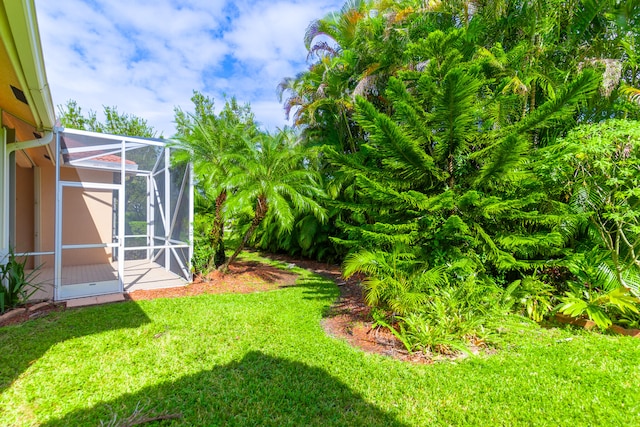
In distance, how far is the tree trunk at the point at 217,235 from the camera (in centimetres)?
758

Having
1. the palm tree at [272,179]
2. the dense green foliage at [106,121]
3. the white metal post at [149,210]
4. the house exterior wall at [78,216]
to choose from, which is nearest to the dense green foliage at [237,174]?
the palm tree at [272,179]

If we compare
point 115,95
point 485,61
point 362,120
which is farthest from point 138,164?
point 115,95

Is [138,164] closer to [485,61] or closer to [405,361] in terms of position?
[405,361]

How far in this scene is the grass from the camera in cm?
261

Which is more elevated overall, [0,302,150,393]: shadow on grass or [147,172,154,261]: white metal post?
[147,172,154,261]: white metal post

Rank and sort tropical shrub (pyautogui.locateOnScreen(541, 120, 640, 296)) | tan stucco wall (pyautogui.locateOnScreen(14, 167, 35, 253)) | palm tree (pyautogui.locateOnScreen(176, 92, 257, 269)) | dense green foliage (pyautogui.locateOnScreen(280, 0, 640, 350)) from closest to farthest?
tropical shrub (pyautogui.locateOnScreen(541, 120, 640, 296)) → dense green foliage (pyautogui.locateOnScreen(280, 0, 640, 350)) → palm tree (pyautogui.locateOnScreen(176, 92, 257, 269)) → tan stucco wall (pyautogui.locateOnScreen(14, 167, 35, 253))

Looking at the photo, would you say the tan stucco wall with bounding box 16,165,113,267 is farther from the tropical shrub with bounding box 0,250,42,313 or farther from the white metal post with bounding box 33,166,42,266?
the tropical shrub with bounding box 0,250,42,313

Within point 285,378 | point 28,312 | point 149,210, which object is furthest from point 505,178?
point 149,210

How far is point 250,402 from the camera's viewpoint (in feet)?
9.11

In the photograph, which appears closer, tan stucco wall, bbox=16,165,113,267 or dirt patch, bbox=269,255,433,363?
dirt patch, bbox=269,255,433,363

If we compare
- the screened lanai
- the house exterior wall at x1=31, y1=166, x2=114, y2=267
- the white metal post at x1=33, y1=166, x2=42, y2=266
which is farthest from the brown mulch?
the white metal post at x1=33, y1=166, x2=42, y2=266

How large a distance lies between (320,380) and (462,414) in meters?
1.40

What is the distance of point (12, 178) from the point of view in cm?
547

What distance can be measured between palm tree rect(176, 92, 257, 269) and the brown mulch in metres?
0.80
